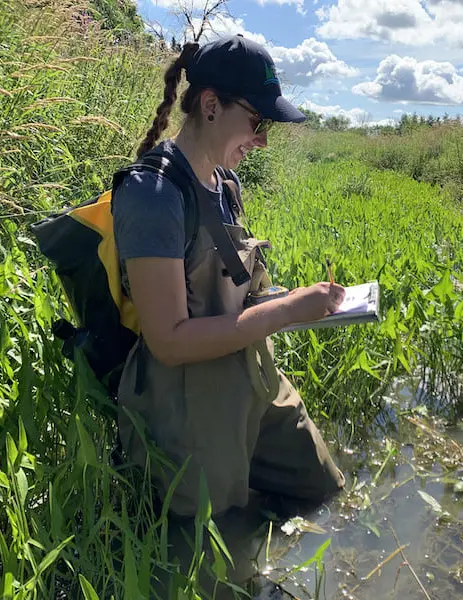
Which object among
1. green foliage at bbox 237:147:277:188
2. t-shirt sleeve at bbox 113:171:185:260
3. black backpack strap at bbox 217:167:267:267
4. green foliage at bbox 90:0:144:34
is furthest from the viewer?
green foliage at bbox 237:147:277:188

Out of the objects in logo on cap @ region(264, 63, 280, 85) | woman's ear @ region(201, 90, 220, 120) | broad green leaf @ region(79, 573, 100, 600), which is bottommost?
broad green leaf @ region(79, 573, 100, 600)

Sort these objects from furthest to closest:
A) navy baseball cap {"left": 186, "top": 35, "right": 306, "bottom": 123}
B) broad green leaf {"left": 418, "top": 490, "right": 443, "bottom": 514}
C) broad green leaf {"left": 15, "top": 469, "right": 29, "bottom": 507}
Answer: broad green leaf {"left": 418, "top": 490, "right": 443, "bottom": 514} < navy baseball cap {"left": 186, "top": 35, "right": 306, "bottom": 123} < broad green leaf {"left": 15, "top": 469, "right": 29, "bottom": 507}

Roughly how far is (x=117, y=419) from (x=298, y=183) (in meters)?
6.03

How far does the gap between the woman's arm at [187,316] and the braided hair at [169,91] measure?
43 cm

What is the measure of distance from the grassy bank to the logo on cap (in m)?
0.85

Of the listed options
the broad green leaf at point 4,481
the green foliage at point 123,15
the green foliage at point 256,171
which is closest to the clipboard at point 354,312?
the broad green leaf at point 4,481

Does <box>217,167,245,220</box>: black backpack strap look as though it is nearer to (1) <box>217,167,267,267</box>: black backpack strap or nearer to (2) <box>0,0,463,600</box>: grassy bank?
(1) <box>217,167,267,267</box>: black backpack strap

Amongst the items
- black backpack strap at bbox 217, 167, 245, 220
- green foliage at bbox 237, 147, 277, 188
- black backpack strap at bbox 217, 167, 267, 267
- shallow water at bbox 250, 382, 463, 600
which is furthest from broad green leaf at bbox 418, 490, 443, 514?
green foliage at bbox 237, 147, 277, 188

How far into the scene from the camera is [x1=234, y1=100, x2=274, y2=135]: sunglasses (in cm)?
142

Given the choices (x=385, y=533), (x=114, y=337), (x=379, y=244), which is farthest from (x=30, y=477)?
(x=379, y=244)

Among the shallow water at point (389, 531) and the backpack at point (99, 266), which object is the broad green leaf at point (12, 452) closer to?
the backpack at point (99, 266)

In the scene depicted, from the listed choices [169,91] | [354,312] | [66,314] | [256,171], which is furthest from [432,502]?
[256,171]

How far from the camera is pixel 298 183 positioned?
7.27 meters

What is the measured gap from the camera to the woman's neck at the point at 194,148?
1.46m
